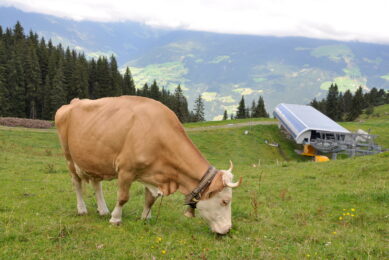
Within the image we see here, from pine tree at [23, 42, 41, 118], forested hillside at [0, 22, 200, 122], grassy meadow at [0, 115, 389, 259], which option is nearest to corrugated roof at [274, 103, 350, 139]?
grassy meadow at [0, 115, 389, 259]

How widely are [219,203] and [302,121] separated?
159 feet

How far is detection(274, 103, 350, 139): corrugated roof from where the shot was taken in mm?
49875

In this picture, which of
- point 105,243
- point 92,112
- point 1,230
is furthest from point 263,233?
point 1,230

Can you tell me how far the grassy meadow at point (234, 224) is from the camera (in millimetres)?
6246

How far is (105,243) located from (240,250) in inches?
107

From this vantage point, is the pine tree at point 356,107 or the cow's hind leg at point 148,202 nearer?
the cow's hind leg at point 148,202

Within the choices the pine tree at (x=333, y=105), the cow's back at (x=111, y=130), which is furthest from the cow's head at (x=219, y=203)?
the pine tree at (x=333, y=105)

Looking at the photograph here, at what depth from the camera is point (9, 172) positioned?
16422 mm

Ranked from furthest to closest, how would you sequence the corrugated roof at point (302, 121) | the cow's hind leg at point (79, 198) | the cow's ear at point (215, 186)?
the corrugated roof at point (302, 121) < the cow's hind leg at point (79, 198) < the cow's ear at point (215, 186)

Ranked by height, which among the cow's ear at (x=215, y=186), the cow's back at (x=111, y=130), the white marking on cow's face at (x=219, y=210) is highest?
the cow's back at (x=111, y=130)

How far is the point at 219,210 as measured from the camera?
7.08 metres

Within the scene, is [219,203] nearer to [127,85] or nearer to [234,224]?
[234,224]

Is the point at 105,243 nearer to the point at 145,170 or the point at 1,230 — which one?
the point at 145,170

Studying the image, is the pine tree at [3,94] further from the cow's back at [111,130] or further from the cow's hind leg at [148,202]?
the cow's hind leg at [148,202]
